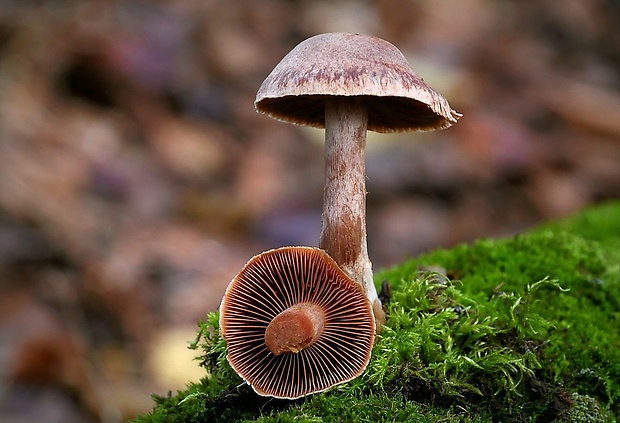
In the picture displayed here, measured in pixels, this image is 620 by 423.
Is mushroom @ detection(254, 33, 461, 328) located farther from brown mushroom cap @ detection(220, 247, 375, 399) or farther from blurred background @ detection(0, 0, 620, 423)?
blurred background @ detection(0, 0, 620, 423)

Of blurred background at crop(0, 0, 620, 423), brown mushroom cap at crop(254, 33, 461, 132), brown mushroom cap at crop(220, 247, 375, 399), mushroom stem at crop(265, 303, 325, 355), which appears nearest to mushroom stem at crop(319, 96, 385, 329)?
brown mushroom cap at crop(254, 33, 461, 132)

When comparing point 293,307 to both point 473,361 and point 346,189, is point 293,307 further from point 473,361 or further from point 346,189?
point 473,361

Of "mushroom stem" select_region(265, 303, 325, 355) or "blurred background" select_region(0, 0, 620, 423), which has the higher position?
"blurred background" select_region(0, 0, 620, 423)

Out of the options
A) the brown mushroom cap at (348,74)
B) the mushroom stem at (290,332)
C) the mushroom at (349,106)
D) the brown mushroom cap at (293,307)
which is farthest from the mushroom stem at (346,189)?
the mushroom stem at (290,332)

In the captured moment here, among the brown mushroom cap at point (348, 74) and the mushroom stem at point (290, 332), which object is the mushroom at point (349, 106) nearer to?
the brown mushroom cap at point (348, 74)

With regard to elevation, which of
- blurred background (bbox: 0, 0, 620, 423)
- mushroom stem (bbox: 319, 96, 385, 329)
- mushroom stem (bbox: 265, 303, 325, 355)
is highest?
blurred background (bbox: 0, 0, 620, 423)
